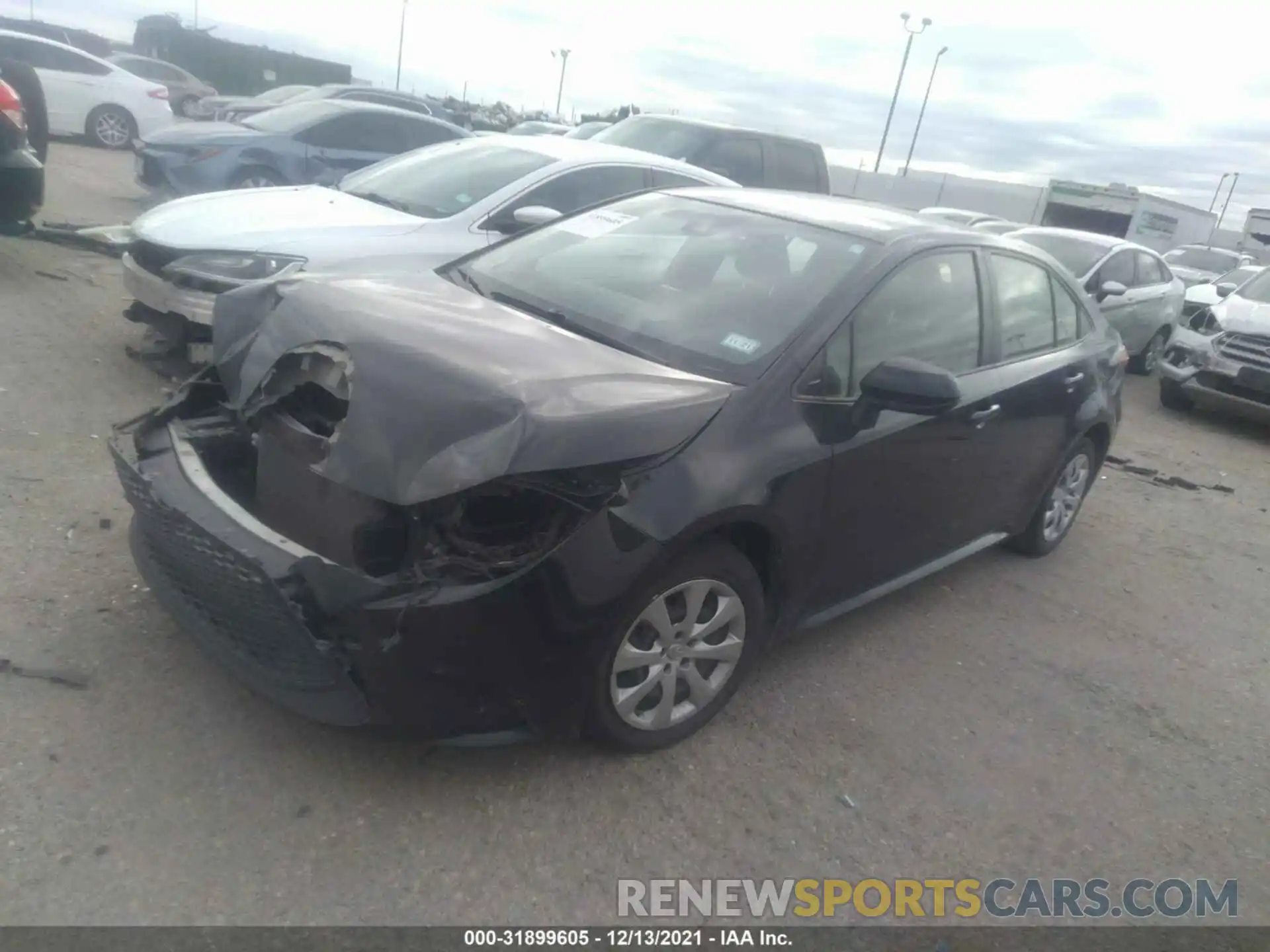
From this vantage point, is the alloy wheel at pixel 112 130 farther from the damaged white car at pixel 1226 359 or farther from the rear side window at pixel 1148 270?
the damaged white car at pixel 1226 359

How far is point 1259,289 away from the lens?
10133mm

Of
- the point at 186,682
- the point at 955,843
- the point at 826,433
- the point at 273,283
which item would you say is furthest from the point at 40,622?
the point at 955,843

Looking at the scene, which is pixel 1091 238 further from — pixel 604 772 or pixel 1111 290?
pixel 604 772

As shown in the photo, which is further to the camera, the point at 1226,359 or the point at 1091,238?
the point at 1091,238

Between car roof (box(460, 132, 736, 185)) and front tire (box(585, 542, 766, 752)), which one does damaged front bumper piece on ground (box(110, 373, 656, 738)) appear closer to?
front tire (box(585, 542, 766, 752))

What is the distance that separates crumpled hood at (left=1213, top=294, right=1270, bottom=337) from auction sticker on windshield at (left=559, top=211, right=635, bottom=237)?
759 centimetres

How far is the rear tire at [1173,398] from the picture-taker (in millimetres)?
9984

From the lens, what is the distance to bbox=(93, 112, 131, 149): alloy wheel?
16844 millimetres

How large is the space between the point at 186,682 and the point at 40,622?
2.00ft

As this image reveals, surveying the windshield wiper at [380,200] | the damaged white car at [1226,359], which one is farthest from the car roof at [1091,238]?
the windshield wiper at [380,200]

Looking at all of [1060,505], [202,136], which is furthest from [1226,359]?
[202,136]

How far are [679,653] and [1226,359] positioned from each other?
8515 mm

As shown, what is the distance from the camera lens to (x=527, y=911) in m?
2.49

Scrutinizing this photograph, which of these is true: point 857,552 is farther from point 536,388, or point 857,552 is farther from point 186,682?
point 186,682
